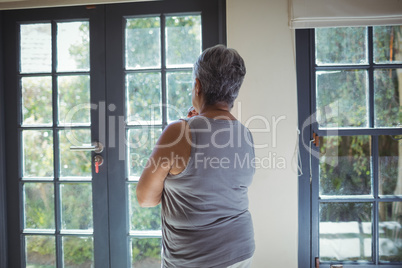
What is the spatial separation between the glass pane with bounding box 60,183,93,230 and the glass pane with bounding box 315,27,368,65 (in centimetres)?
185

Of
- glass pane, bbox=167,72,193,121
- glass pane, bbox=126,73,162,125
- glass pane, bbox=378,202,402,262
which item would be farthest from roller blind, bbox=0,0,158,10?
glass pane, bbox=378,202,402,262

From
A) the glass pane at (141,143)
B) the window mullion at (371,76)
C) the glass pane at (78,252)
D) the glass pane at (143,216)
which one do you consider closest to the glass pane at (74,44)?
the glass pane at (141,143)

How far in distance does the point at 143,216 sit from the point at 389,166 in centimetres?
169

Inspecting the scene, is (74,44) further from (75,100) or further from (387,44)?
(387,44)

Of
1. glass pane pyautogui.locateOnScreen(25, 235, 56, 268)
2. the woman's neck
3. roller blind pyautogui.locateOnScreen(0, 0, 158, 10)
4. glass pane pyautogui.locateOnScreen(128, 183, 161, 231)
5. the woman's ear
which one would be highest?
roller blind pyautogui.locateOnScreen(0, 0, 158, 10)

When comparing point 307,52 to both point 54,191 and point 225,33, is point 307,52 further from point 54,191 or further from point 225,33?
point 54,191

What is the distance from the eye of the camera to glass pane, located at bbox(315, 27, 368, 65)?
1.94 meters

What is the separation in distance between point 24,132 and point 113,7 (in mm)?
1097

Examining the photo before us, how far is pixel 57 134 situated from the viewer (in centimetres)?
210

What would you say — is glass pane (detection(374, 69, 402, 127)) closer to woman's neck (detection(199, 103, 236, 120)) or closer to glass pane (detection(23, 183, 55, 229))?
woman's neck (detection(199, 103, 236, 120))

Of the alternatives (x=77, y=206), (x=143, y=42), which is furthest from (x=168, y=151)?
(x=77, y=206)

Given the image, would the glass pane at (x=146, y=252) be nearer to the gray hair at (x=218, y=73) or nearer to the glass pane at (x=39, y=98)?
the glass pane at (x=39, y=98)

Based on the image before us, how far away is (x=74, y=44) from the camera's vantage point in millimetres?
2076

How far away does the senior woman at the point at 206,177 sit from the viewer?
1.02 meters
